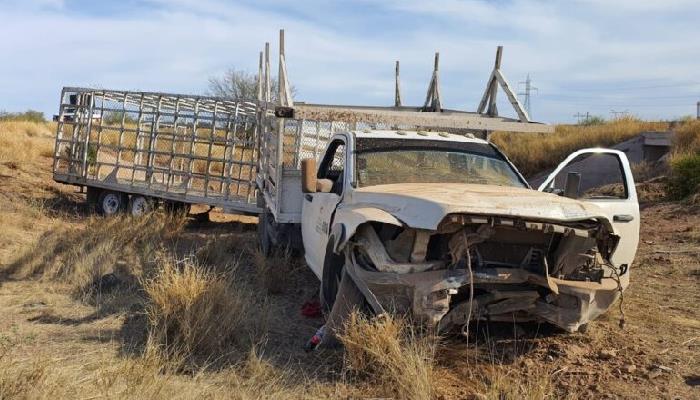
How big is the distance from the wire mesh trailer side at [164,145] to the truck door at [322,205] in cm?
436

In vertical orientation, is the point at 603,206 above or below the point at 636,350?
above

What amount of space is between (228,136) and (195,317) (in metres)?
8.63

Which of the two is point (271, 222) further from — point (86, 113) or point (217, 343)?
point (86, 113)

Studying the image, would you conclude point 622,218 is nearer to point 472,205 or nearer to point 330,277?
point 472,205

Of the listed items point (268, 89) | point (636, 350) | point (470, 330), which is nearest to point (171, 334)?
point (470, 330)

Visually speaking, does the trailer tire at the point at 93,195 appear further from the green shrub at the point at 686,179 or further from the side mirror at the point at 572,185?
→ the side mirror at the point at 572,185

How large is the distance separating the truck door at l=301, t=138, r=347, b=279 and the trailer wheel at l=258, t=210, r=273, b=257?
67.7 inches

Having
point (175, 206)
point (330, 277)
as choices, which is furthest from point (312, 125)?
point (175, 206)

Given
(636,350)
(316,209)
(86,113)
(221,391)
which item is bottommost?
(221,391)

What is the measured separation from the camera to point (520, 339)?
5.98 m

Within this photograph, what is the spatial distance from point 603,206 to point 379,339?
102 inches

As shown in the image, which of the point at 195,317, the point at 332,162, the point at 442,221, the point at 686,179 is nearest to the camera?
the point at 442,221

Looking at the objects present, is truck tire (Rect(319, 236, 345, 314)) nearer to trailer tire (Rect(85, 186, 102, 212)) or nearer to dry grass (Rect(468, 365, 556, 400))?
dry grass (Rect(468, 365, 556, 400))

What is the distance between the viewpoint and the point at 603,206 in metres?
6.43
